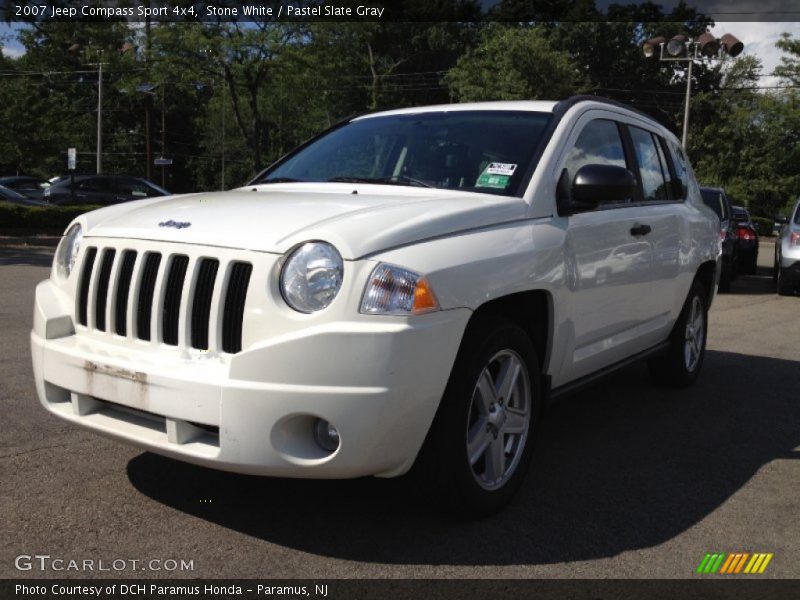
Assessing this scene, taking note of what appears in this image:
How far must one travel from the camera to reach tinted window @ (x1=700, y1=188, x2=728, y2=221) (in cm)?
1438

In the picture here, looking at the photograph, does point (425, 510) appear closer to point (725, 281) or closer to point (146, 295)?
point (146, 295)

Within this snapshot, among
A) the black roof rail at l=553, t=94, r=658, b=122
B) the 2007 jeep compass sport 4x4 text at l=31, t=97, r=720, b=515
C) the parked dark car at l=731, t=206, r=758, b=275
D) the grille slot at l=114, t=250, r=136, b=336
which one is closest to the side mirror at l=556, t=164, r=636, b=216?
the 2007 jeep compass sport 4x4 text at l=31, t=97, r=720, b=515

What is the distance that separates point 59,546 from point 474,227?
2.00 metres

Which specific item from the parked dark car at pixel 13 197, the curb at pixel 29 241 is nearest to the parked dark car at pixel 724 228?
the curb at pixel 29 241

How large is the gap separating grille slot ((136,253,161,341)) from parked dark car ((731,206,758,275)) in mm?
15255

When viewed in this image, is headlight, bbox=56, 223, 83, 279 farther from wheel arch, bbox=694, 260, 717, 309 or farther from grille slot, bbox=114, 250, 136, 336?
wheel arch, bbox=694, 260, 717, 309

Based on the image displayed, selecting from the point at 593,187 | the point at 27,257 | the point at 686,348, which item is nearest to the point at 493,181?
the point at 593,187

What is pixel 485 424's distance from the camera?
12.0ft

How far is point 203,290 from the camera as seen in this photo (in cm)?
325

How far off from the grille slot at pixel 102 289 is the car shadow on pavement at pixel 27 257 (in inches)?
459

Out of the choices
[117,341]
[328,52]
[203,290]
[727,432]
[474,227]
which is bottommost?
[727,432]

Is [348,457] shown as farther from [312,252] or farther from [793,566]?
[793,566]

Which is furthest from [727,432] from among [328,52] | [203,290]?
[328,52]

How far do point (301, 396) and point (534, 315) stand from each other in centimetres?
142
